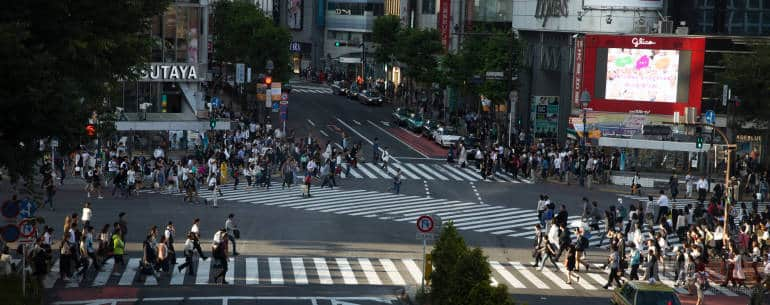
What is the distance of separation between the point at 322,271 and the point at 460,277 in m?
11.6

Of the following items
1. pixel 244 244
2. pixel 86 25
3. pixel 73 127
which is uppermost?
pixel 86 25

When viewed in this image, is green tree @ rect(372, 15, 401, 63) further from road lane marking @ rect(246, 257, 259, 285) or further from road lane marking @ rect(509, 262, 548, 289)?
road lane marking @ rect(246, 257, 259, 285)

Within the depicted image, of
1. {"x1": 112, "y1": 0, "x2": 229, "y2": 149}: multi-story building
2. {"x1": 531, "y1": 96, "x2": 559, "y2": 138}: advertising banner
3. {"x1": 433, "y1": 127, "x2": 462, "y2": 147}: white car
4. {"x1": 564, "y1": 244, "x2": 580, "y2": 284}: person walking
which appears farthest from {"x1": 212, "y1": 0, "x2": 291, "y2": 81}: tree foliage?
{"x1": 564, "y1": 244, "x2": 580, "y2": 284}: person walking

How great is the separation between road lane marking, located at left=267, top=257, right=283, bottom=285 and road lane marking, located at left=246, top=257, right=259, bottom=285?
40 centimetres

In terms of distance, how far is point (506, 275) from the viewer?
126 ft

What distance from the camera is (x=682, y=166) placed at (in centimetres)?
6781

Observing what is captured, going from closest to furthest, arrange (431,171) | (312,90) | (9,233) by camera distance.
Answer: (9,233) → (431,171) → (312,90)

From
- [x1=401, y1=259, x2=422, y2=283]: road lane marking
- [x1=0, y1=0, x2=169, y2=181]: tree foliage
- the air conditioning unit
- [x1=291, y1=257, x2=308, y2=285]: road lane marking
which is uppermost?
the air conditioning unit

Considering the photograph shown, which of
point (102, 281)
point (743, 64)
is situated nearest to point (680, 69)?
point (743, 64)

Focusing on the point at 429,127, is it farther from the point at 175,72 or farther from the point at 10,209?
the point at 10,209

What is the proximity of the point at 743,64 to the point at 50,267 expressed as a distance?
4183 cm

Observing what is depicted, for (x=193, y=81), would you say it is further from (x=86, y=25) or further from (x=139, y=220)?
(x=86, y=25)

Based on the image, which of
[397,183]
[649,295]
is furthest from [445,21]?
[649,295]

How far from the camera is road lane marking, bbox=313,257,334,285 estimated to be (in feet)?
119
